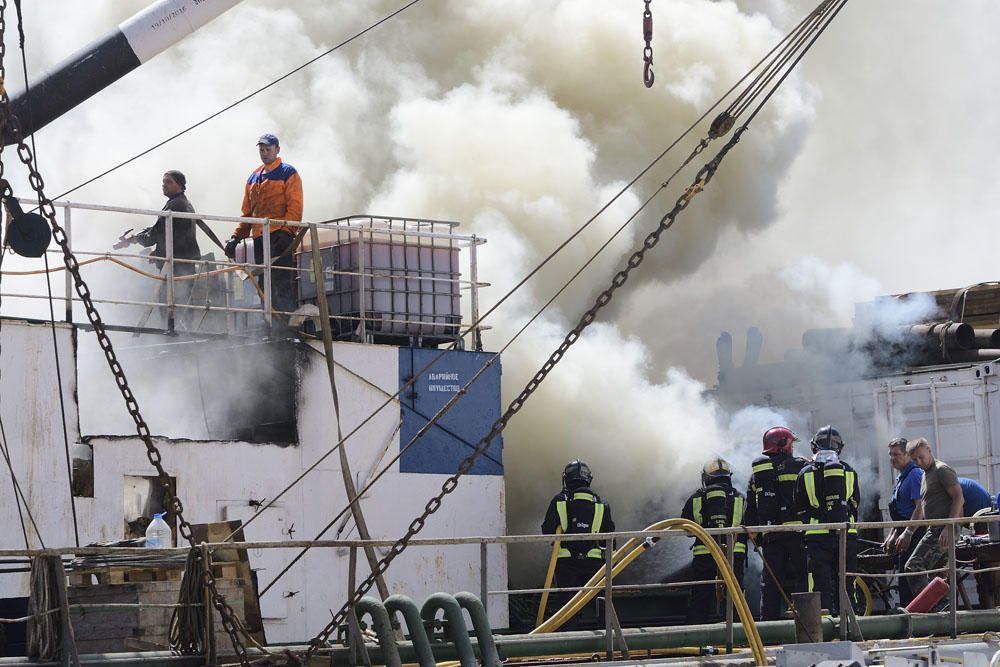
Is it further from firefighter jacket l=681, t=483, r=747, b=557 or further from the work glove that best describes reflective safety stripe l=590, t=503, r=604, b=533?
the work glove

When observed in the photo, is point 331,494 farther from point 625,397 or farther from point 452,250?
point 625,397

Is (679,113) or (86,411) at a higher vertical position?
(679,113)

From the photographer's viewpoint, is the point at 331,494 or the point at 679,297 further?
the point at 679,297

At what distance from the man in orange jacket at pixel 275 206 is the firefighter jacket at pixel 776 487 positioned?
4969 millimetres

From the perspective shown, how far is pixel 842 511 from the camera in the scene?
44.7 feet

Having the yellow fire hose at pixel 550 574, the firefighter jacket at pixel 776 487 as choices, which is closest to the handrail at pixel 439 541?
the firefighter jacket at pixel 776 487

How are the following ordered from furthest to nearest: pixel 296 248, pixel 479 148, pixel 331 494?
pixel 479 148, pixel 296 248, pixel 331 494

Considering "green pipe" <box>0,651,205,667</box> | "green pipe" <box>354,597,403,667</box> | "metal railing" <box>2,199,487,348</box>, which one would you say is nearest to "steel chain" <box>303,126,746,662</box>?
"green pipe" <box>354,597,403,667</box>

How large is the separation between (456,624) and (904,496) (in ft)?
19.6

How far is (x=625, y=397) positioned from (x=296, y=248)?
839 cm

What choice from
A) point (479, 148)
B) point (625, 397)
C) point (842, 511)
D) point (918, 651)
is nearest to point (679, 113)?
point (479, 148)

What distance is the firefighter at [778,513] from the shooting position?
14047 millimetres

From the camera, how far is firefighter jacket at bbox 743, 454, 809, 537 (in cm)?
1425

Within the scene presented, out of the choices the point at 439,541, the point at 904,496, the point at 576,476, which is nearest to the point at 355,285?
the point at 576,476
